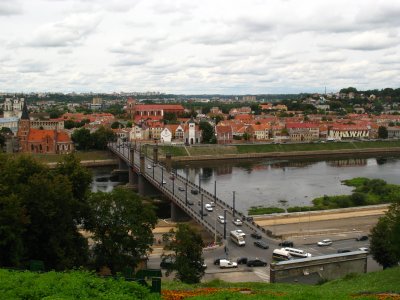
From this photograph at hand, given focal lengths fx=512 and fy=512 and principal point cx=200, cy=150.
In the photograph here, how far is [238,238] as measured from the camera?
2166 cm

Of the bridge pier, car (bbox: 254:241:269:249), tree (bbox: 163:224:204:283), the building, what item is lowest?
the bridge pier

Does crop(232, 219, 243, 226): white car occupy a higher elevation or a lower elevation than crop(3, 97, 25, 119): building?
lower

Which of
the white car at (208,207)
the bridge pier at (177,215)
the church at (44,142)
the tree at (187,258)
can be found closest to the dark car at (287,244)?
the white car at (208,207)

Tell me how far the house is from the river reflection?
8.39m

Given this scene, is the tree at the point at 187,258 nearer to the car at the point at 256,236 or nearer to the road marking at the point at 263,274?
the road marking at the point at 263,274

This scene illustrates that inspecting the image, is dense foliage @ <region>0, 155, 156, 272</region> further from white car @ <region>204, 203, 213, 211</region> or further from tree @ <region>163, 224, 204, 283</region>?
white car @ <region>204, 203, 213, 211</region>

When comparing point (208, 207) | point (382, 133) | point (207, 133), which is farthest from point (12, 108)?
point (208, 207)

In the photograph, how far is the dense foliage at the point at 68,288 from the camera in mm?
6840

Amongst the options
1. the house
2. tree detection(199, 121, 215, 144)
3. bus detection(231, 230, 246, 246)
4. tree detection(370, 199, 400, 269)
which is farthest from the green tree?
tree detection(370, 199, 400, 269)

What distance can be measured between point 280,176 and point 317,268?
1161 inches

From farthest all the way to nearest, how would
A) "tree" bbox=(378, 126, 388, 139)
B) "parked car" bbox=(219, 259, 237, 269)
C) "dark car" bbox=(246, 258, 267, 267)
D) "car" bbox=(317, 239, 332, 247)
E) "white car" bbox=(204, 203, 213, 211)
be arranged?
"tree" bbox=(378, 126, 388, 139) < "white car" bbox=(204, 203, 213, 211) < "car" bbox=(317, 239, 332, 247) < "dark car" bbox=(246, 258, 267, 267) < "parked car" bbox=(219, 259, 237, 269)

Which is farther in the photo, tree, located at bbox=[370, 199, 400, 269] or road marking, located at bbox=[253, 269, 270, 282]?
road marking, located at bbox=[253, 269, 270, 282]

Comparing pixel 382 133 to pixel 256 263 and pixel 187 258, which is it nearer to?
pixel 256 263

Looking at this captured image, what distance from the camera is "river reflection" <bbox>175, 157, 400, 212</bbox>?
35.6 meters
